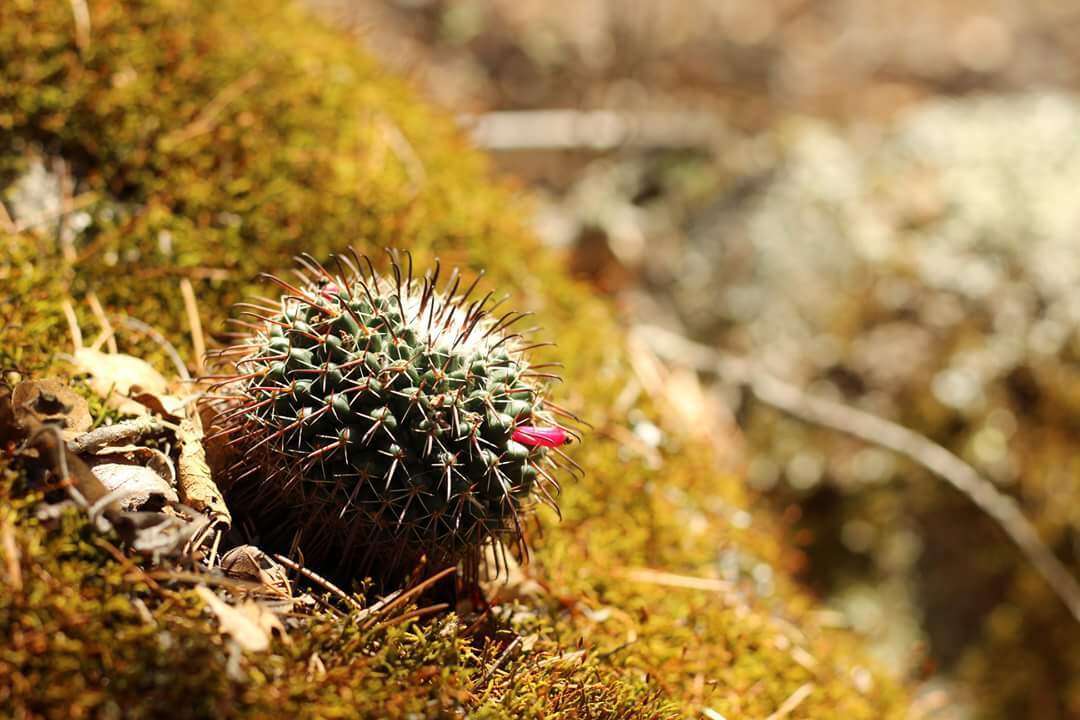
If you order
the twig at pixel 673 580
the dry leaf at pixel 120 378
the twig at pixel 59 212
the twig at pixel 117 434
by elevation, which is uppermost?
the twig at pixel 59 212

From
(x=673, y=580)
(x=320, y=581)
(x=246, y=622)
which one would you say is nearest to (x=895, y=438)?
(x=673, y=580)

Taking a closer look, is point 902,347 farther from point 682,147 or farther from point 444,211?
point 444,211

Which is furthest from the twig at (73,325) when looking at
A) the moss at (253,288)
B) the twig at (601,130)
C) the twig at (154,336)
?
the twig at (601,130)

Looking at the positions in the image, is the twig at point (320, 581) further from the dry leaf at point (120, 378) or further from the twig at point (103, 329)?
the twig at point (103, 329)

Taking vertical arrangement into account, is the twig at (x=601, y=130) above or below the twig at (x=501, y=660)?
above

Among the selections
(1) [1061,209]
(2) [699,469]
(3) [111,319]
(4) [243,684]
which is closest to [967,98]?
(1) [1061,209]

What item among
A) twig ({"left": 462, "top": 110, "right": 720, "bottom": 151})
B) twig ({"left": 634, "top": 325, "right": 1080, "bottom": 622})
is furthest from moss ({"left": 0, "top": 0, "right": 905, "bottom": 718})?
twig ({"left": 462, "top": 110, "right": 720, "bottom": 151})

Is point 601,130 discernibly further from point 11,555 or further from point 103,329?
point 11,555

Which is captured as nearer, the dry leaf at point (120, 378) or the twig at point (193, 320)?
the dry leaf at point (120, 378)
